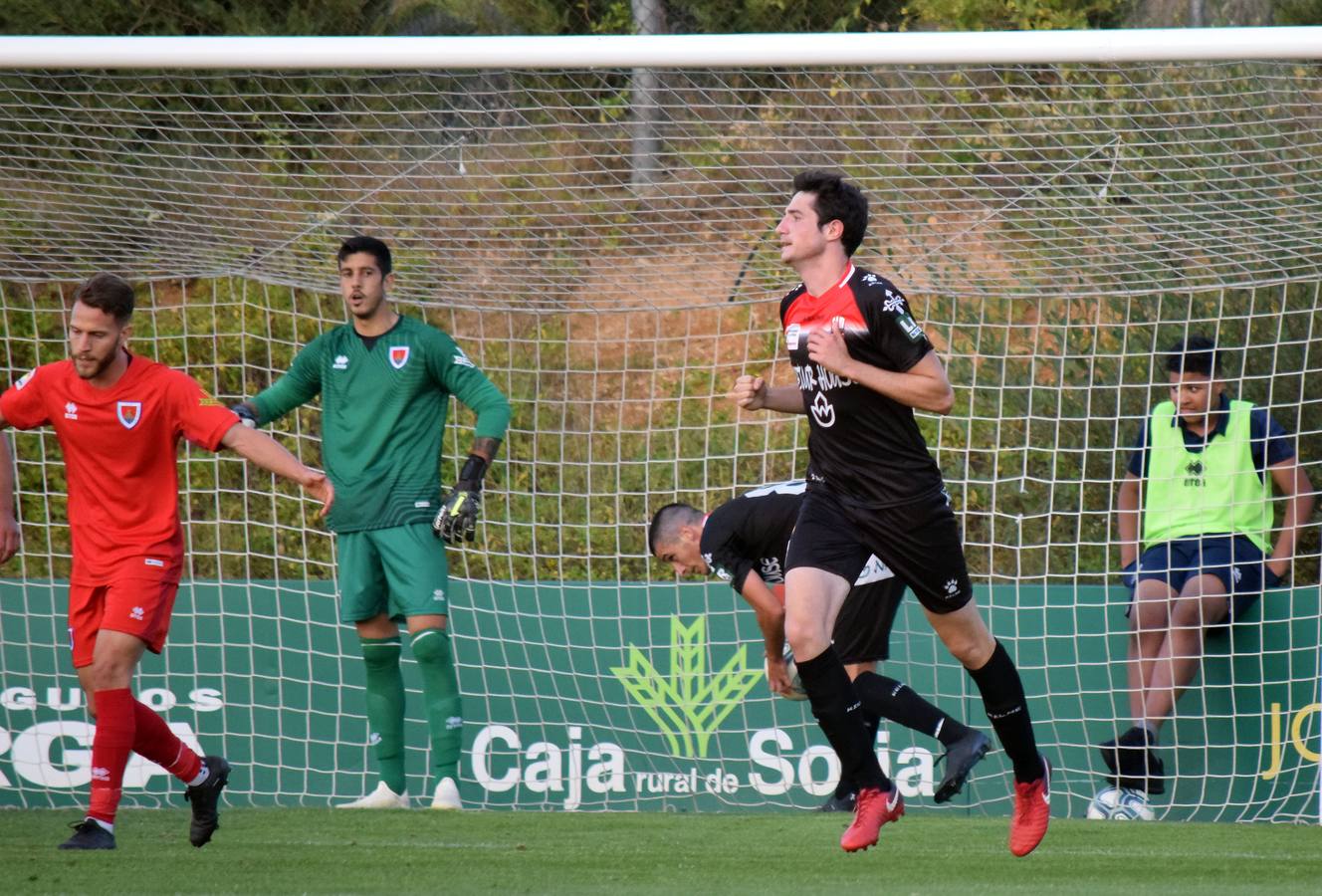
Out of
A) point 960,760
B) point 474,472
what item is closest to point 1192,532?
point 960,760

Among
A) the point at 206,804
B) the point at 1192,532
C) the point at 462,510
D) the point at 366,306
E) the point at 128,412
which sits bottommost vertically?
the point at 206,804

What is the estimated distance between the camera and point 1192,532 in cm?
783

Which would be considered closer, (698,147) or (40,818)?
(40,818)

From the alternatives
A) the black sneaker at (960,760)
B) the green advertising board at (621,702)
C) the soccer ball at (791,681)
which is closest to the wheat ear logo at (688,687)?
the green advertising board at (621,702)

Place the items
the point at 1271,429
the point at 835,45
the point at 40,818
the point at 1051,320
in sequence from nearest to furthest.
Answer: the point at 835,45 → the point at 40,818 → the point at 1271,429 → the point at 1051,320

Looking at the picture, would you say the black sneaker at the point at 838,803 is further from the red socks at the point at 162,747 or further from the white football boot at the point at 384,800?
the red socks at the point at 162,747

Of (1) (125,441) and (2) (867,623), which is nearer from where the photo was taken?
(1) (125,441)

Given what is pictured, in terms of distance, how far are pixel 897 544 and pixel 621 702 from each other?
371cm

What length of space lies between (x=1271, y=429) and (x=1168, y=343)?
177 cm

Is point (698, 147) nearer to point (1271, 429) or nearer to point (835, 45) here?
point (835, 45)

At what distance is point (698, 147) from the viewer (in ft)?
24.6

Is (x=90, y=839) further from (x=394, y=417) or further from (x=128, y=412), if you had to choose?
(x=394, y=417)

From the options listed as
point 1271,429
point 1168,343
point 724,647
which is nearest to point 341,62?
point 724,647

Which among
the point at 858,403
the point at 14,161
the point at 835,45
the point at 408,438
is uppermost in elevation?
the point at 835,45
